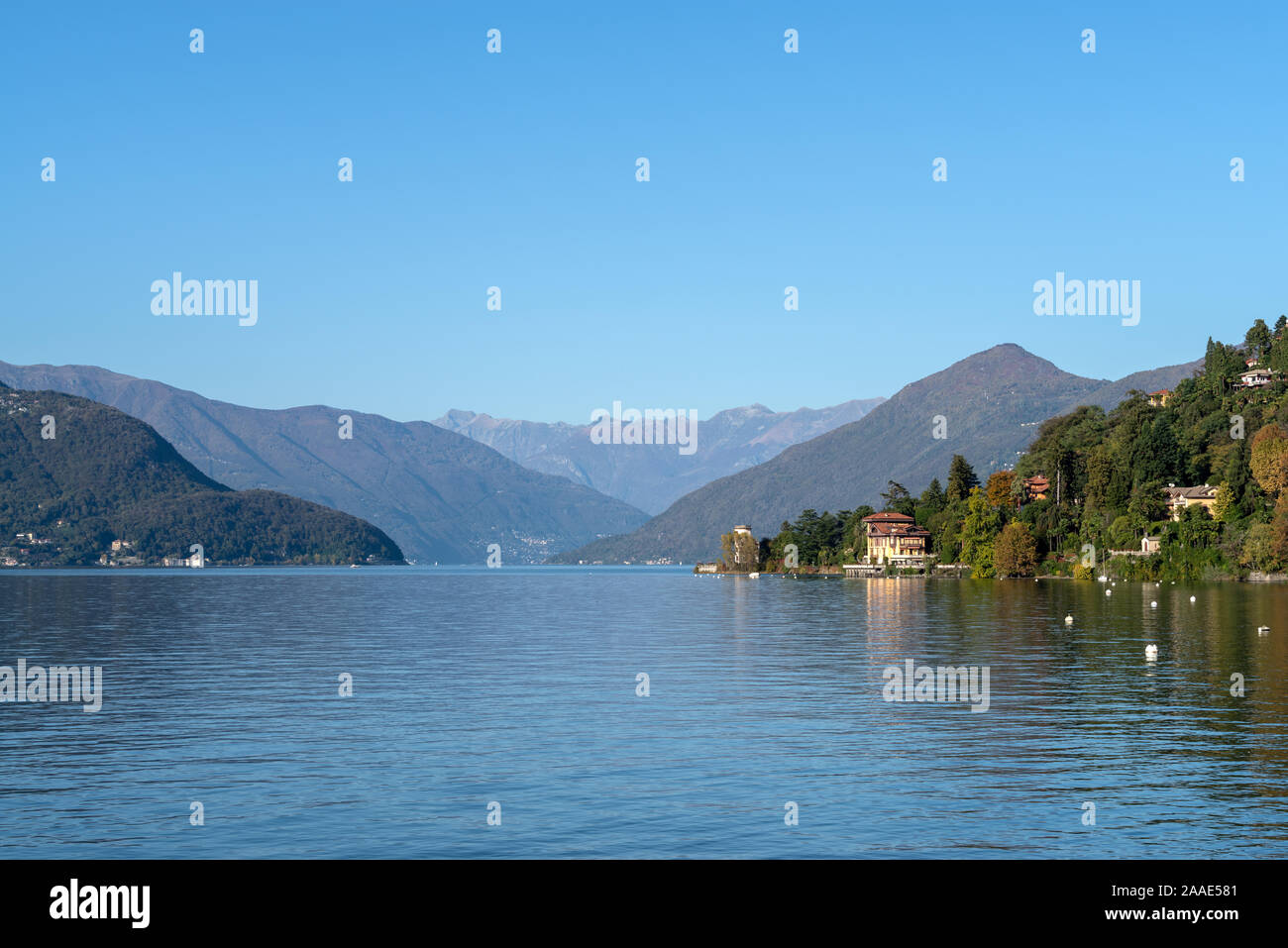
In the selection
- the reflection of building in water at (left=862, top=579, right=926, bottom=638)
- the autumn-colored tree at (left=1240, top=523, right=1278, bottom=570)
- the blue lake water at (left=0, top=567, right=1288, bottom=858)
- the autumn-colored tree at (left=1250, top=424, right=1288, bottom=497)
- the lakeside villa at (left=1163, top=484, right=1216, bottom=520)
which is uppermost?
the autumn-colored tree at (left=1250, top=424, right=1288, bottom=497)

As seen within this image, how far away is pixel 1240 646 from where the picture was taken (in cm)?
6812

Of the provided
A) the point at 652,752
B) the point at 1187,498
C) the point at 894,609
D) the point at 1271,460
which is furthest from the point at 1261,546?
the point at 652,752

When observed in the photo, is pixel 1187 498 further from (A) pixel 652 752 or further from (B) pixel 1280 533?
(A) pixel 652 752

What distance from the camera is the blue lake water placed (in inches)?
1022

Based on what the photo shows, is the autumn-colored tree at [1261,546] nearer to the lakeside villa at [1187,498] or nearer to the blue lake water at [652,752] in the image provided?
the lakeside villa at [1187,498]

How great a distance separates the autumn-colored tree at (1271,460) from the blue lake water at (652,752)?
93411 mm

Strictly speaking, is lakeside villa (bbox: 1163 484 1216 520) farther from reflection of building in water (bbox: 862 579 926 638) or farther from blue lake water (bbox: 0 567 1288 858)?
blue lake water (bbox: 0 567 1288 858)

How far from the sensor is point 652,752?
36.3 m

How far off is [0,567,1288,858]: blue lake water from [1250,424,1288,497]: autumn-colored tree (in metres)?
93.4

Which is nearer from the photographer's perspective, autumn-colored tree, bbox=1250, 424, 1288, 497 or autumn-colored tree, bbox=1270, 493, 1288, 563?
autumn-colored tree, bbox=1270, 493, 1288, 563

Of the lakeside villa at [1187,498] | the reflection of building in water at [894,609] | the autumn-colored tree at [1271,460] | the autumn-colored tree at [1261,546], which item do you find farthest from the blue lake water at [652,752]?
the lakeside villa at [1187,498]

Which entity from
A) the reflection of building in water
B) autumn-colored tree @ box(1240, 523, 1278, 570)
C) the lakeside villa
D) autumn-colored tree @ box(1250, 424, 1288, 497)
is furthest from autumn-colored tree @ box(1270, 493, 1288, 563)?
the reflection of building in water

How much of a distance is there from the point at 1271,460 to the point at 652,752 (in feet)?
505

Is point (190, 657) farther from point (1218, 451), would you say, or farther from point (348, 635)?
point (1218, 451)
